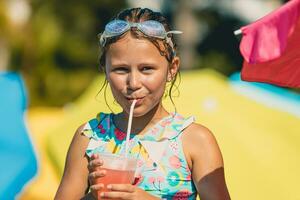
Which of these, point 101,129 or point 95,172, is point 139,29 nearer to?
point 101,129

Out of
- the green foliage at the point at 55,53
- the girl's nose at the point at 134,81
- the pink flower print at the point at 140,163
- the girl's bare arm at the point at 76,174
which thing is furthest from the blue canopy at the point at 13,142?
the green foliage at the point at 55,53

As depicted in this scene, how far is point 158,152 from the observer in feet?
10.8

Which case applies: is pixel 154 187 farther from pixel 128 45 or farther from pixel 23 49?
pixel 23 49

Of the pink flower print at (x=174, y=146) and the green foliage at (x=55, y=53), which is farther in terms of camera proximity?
the green foliage at (x=55, y=53)

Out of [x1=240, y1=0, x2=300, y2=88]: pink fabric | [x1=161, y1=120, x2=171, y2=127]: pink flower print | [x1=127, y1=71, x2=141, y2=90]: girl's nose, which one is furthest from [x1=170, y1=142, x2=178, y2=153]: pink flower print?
[x1=240, y1=0, x2=300, y2=88]: pink fabric

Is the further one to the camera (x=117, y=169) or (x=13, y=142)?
(x=13, y=142)

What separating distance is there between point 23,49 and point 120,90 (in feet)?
48.5

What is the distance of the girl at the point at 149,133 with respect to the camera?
3.26 metres

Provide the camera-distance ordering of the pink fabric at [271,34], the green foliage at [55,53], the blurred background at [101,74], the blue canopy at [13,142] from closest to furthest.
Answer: the pink fabric at [271,34]
the blurred background at [101,74]
the blue canopy at [13,142]
the green foliage at [55,53]

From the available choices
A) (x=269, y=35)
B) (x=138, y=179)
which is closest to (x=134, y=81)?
(x=138, y=179)

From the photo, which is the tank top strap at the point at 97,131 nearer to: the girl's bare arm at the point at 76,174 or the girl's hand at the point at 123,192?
the girl's bare arm at the point at 76,174

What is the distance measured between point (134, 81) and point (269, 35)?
74cm

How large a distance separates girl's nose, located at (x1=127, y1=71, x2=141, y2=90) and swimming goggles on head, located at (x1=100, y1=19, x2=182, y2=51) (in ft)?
0.56

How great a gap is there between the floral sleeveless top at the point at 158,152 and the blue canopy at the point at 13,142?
2.00m
